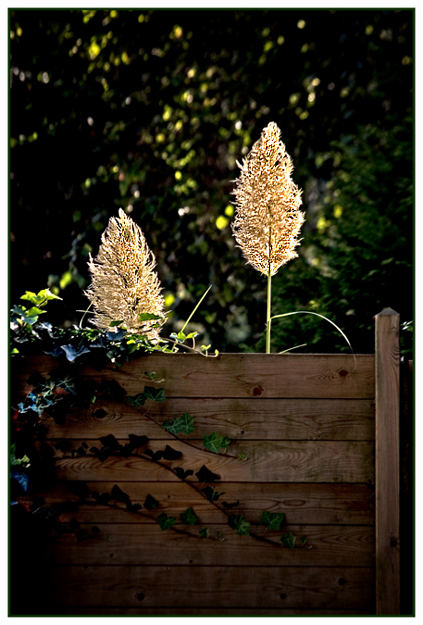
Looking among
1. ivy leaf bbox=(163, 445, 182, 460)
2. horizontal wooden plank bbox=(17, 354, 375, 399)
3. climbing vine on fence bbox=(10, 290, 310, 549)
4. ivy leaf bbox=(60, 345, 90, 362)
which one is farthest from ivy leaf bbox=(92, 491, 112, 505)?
ivy leaf bbox=(60, 345, 90, 362)

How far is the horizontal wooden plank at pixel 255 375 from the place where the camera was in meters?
2.17

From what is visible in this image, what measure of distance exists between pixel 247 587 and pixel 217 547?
16 cm

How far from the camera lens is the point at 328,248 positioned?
14.0 ft

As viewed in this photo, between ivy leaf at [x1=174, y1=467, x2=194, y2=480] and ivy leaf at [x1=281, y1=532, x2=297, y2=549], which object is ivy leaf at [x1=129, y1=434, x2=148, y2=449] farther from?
ivy leaf at [x1=281, y1=532, x2=297, y2=549]

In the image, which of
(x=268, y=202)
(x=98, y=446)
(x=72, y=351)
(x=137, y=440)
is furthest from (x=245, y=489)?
(x=268, y=202)

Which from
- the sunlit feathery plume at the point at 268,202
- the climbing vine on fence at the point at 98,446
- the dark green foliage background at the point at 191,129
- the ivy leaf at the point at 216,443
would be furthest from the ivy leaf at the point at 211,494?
the dark green foliage background at the point at 191,129

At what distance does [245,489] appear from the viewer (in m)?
2.16

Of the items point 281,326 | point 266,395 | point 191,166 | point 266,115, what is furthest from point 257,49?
point 266,395

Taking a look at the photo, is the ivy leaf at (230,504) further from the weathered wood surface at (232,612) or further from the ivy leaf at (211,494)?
the weathered wood surface at (232,612)

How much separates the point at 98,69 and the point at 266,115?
4.12 feet

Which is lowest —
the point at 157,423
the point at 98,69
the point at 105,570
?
the point at 105,570

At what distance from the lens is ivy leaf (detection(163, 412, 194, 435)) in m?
2.16

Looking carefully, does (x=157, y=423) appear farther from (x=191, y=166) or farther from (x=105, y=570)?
(x=191, y=166)

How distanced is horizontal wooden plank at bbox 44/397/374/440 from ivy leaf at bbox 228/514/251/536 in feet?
0.84
